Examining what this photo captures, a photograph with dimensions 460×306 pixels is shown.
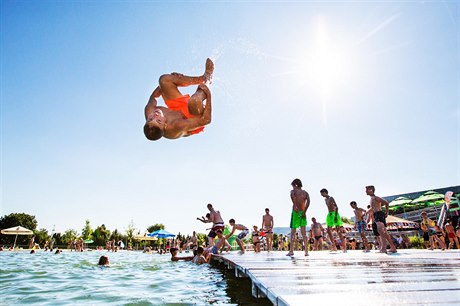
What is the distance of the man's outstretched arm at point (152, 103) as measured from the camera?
470cm

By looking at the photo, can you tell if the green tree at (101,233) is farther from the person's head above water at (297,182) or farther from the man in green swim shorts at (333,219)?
the person's head above water at (297,182)

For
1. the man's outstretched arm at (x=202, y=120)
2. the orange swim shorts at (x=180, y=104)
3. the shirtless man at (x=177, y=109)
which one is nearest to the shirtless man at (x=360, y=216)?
the shirtless man at (x=177, y=109)

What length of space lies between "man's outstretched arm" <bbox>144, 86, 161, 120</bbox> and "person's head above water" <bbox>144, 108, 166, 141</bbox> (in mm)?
287

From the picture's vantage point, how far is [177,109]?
4.80 metres

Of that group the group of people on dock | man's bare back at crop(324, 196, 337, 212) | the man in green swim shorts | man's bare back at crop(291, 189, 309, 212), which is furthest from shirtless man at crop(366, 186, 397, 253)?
man's bare back at crop(324, 196, 337, 212)

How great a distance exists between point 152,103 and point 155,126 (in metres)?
0.76

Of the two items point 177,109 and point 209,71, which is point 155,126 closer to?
point 177,109

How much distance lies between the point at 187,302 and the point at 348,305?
313cm

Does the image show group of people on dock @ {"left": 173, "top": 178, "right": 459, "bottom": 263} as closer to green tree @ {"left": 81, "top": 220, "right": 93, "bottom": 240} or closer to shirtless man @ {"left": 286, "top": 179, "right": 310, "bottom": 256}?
shirtless man @ {"left": 286, "top": 179, "right": 310, "bottom": 256}

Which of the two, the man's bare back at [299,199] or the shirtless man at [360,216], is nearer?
the man's bare back at [299,199]

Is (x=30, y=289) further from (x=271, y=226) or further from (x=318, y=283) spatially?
(x=271, y=226)

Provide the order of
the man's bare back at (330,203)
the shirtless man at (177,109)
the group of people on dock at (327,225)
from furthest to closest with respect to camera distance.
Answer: the man's bare back at (330,203) < the group of people on dock at (327,225) < the shirtless man at (177,109)

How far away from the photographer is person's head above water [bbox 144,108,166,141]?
4277mm

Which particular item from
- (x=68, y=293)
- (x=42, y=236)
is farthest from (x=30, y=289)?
(x=42, y=236)
